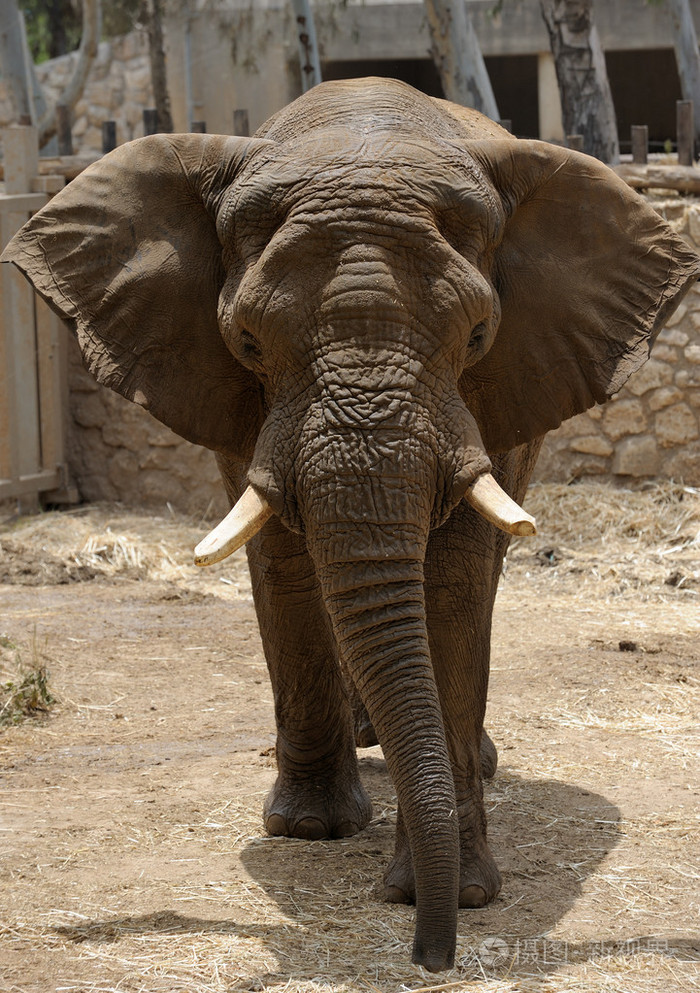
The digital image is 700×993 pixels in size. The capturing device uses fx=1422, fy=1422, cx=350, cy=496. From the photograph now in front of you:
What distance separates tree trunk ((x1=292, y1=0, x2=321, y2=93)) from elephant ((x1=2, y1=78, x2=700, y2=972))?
9.27m

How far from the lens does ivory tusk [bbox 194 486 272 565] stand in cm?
362

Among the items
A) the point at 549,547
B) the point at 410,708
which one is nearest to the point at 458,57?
the point at 549,547

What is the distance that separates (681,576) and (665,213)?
9.25 ft

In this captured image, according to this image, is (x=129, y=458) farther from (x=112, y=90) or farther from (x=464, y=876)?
(x=112, y=90)

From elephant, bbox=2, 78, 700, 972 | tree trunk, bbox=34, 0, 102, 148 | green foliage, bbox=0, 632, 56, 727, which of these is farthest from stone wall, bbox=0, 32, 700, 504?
tree trunk, bbox=34, 0, 102, 148

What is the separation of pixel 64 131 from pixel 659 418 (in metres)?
5.66

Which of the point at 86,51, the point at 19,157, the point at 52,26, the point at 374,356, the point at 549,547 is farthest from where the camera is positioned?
the point at 52,26

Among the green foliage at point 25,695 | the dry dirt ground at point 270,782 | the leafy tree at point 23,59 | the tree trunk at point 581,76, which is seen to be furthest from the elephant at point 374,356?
the leafy tree at point 23,59

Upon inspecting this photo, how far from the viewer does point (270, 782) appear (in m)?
5.67

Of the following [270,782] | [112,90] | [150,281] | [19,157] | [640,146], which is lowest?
[270,782]

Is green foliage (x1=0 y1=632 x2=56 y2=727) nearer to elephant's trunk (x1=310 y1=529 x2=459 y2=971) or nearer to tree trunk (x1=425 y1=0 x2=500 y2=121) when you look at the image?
elephant's trunk (x1=310 y1=529 x2=459 y2=971)

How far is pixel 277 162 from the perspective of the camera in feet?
13.3

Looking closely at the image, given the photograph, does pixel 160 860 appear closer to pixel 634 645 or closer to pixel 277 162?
pixel 277 162

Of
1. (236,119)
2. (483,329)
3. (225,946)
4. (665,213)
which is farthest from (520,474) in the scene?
(236,119)
